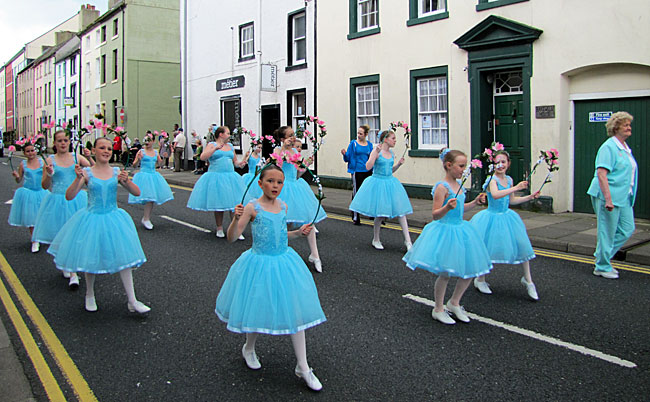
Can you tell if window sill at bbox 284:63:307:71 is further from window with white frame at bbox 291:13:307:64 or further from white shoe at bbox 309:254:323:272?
white shoe at bbox 309:254:323:272

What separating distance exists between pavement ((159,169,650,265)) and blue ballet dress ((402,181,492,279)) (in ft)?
13.8

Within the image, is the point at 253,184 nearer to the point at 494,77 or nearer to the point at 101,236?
the point at 101,236

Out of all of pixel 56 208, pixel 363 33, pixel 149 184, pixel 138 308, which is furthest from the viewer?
pixel 363 33

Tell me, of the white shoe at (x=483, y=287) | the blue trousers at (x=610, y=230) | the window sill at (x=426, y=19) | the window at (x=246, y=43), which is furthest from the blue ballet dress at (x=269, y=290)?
the window at (x=246, y=43)

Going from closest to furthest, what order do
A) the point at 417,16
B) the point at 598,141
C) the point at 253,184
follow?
1. the point at 253,184
2. the point at 598,141
3. the point at 417,16

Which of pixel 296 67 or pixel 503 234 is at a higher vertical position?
pixel 296 67

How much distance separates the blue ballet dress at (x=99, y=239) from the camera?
17.5 ft

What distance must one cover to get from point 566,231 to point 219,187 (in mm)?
6487

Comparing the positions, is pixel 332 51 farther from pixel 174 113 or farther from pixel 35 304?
pixel 174 113

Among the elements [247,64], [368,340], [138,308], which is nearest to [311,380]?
[368,340]

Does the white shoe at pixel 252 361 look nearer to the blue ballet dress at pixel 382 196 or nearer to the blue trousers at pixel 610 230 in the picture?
the blue ballet dress at pixel 382 196

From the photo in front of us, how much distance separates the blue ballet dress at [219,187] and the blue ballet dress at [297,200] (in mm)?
2106

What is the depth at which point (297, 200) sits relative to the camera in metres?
8.22

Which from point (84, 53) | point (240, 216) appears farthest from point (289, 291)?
point (84, 53)
